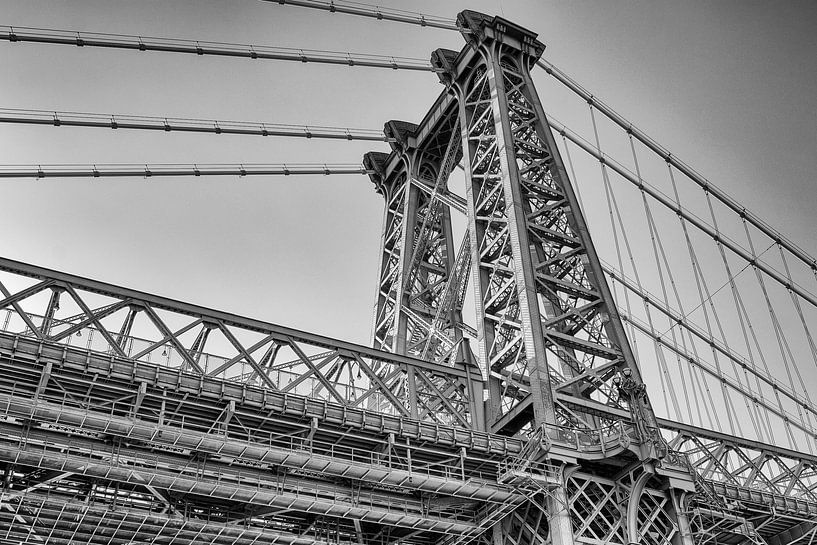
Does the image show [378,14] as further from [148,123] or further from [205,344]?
[205,344]

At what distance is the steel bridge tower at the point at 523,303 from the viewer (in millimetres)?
33188

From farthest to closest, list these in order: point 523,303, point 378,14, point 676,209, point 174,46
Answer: point 676,209, point 378,14, point 174,46, point 523,303

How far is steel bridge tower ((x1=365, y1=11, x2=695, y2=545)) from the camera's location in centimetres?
3319

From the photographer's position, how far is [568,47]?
251 feet

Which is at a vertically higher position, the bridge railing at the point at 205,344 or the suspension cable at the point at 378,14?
the suspension cable at the point at 378,14

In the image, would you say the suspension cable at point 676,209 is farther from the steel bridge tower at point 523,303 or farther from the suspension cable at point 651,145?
the steel bridge tower at point 523,303

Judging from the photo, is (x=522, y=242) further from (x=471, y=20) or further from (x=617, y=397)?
(x=471, y=20)

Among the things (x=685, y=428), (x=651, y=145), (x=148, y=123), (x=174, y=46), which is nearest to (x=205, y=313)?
(x=148, y=123)

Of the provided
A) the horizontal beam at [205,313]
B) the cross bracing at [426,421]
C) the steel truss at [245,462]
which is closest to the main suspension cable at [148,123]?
the cross bracing at [426,421]

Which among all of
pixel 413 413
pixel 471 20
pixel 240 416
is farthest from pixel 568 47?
pixel 240 416

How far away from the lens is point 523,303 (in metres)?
36.7

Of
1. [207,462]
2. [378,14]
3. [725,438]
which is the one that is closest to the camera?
[207,462]

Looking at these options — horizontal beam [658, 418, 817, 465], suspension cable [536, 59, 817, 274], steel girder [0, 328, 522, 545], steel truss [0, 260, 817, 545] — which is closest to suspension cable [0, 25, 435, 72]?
suspension cable [536, 59, 817, 274]

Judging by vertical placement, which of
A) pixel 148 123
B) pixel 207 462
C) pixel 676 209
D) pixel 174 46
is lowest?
pixel 207 462
